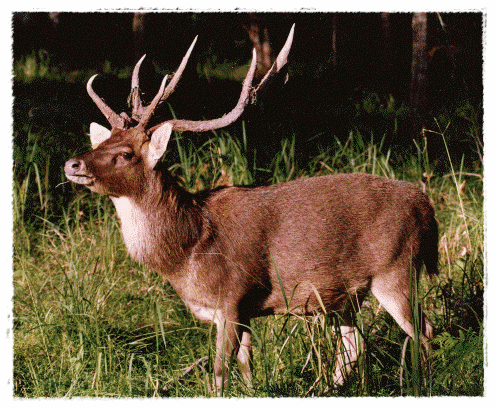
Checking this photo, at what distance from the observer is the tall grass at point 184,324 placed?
3452mm

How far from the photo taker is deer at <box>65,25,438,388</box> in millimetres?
3656

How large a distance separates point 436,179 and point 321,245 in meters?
2.41

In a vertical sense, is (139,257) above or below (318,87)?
below

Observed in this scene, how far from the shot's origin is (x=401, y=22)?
1641 cm

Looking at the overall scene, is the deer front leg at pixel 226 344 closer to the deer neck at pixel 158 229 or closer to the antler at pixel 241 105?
the deer neck at pixel 158 229

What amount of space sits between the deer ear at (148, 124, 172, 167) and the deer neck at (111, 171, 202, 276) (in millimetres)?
140

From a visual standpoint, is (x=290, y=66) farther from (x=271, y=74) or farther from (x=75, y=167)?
(x=75, y=167)

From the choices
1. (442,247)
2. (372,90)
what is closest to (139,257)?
(442,247)

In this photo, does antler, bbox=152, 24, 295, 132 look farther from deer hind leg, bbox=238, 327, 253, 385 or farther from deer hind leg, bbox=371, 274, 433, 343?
deer hind leg, bbox=371, 274, 433, 343

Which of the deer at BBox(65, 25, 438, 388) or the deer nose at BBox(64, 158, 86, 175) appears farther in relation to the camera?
the deer at BBox(65, 25, 438, 388)

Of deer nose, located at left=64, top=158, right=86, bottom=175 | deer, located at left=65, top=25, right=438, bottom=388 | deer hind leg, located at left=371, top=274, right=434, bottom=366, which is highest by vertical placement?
deer nose, located at left=64, top=158, right=86, bottom=175

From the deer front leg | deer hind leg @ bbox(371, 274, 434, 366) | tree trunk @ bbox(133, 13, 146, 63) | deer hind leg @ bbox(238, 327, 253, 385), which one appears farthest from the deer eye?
tree trunk @ bbox(133, 13, 146, 63)

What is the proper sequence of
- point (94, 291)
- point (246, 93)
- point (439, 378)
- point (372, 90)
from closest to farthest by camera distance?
point (439, 378), point (246, 93), point (94, 291), point (372, 90)

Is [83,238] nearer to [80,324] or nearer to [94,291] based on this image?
[94,291]
